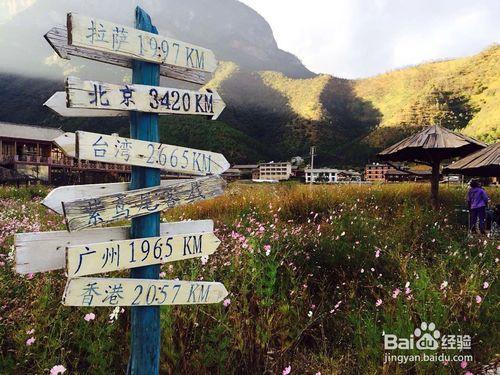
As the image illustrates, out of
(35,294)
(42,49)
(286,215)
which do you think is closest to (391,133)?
(286,215)

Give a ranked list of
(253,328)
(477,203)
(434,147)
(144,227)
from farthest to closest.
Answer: (434,147) → (477,203) → (253,328) → (144,227)

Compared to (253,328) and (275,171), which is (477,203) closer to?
(253,328)

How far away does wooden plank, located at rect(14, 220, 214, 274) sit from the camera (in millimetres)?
1643

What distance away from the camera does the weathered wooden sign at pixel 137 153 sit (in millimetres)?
1720

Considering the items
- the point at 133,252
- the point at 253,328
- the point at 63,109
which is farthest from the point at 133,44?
the point at 253,328

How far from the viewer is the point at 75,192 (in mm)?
1773

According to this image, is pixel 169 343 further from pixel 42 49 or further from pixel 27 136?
pixel 42 49

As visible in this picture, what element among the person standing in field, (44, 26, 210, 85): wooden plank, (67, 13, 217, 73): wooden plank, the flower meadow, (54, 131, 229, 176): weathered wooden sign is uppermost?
(67, 13, 217, 73): wooden plank

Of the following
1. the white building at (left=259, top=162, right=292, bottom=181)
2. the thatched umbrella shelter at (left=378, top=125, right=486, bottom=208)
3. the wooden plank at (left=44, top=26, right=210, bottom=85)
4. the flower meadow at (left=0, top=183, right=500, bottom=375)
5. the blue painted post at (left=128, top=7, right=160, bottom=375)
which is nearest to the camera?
the wooden plank at (left=44, top=26, right=210, bottom=85)

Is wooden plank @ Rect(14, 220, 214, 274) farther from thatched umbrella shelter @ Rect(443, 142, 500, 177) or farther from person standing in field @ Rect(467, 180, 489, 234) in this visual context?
thatched umbrella shelter @ Rect(443, 142, 500, 177)

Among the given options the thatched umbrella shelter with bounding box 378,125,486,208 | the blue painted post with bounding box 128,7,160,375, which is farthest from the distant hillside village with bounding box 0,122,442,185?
the blue painted post with bounding box 128,7,160,375

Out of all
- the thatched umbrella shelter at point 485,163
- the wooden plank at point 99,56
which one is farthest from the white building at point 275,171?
the wooden plank at point 99,56

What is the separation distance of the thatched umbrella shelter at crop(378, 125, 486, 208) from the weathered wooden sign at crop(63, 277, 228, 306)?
9.69 meters

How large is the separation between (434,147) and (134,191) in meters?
9.99
